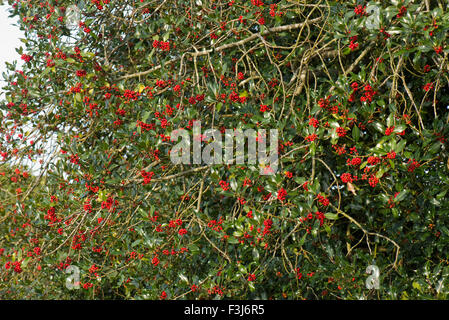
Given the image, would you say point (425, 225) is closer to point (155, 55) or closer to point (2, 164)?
point (155, 55)

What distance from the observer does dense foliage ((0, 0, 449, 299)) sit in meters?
2.64

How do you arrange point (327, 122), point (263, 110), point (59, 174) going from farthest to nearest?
point (59, 174)
point (263, 110)
point (327, 122)

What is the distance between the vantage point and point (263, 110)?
2.86m

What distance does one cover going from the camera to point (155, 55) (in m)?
3.67

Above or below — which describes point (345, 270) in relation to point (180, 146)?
below

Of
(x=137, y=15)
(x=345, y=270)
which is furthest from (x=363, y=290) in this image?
(x=137, y=15)

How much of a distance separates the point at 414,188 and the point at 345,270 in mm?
683

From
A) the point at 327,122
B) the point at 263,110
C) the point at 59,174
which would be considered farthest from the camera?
the point at 59,174

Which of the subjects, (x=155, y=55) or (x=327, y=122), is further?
(x=155, y=55)

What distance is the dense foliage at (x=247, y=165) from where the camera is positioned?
2.64 m

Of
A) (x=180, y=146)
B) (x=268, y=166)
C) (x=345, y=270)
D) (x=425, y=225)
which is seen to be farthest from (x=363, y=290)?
(x=180, y=146)

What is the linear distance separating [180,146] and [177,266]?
0.89m

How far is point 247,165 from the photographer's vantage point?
9.11 feet

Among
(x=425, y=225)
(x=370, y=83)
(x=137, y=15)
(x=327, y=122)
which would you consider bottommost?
(x=425, y=225)
